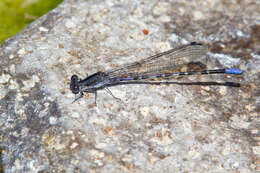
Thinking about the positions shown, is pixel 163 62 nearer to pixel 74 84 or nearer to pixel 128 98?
pixel 128 98

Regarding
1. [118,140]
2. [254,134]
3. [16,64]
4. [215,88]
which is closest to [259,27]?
[215,88]

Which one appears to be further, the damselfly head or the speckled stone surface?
the damselfly head

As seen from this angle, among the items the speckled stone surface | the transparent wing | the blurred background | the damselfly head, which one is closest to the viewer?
the speckled stone surface

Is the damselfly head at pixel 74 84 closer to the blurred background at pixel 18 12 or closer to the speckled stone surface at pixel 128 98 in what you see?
the speckled stone surface at pixel 128 98

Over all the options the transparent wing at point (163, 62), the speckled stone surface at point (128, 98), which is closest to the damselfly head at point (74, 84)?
the speckled stone surface at point (128, 98)

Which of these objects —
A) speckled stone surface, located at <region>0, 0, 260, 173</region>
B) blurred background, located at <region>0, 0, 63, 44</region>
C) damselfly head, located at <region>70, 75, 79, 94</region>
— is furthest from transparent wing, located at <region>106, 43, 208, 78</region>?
blurred background, located at <region>0, 0, 63, 44</region>

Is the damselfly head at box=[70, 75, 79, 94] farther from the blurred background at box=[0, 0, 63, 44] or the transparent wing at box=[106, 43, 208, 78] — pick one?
the blurred background at box=[0, 0, 63, 44]

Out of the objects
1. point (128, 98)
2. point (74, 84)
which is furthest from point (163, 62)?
point (74, 84)
